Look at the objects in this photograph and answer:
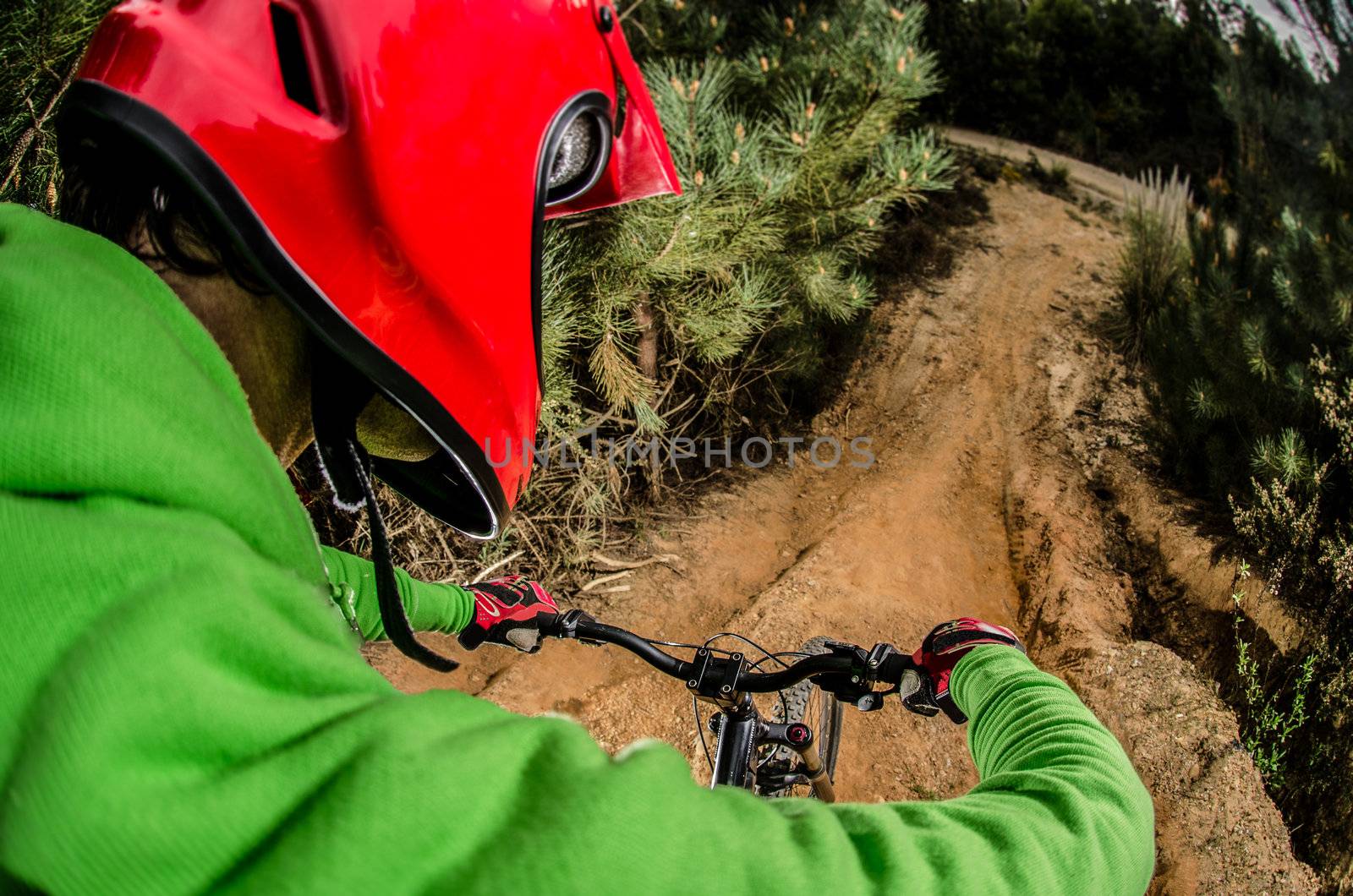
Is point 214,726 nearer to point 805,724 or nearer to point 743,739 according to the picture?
point 743,739

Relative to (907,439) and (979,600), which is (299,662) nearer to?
(979,600)

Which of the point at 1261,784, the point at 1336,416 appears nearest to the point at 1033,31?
the point at 1336,416

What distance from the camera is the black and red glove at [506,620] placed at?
162 centimetres

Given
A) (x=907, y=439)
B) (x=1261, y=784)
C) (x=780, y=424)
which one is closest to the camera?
(x=1261, y=784)

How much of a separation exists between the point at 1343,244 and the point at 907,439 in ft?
7.37

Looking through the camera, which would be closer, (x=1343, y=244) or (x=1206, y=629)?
(x=1206, y=629)

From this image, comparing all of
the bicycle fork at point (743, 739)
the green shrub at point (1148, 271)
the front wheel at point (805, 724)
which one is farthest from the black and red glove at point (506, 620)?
the green shrub at point (1148, 271)

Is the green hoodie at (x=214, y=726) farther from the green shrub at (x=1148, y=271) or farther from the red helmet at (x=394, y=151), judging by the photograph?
the green shrub at (x=1148, y=271)

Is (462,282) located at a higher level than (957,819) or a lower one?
higher

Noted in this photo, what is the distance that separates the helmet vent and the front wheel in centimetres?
110

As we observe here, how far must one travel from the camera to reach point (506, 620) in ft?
5.33

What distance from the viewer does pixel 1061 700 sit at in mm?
861

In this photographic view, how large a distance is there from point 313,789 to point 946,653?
91cm

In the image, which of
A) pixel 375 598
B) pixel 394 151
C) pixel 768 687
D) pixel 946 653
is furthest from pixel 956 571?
pixel 394 151
